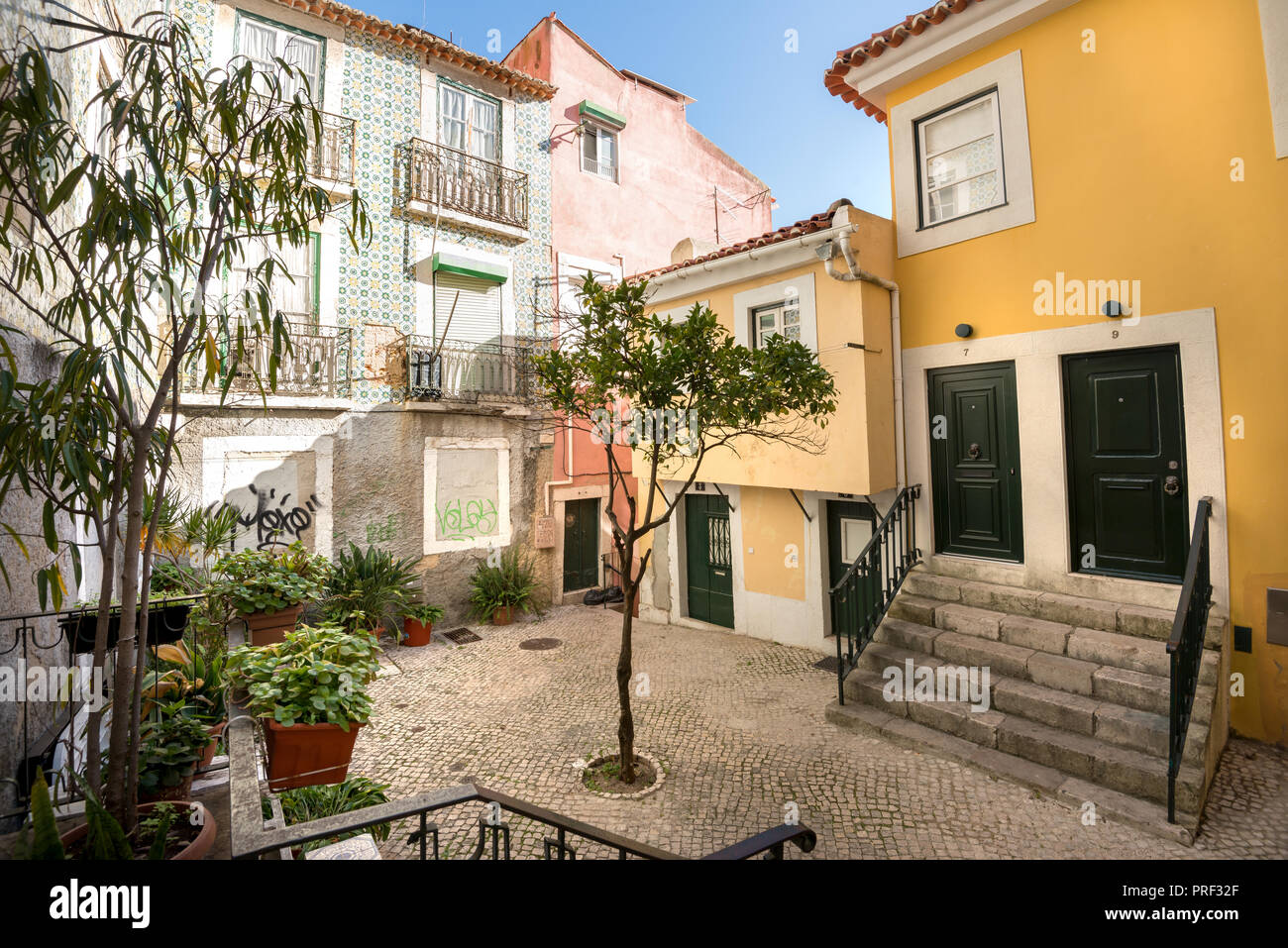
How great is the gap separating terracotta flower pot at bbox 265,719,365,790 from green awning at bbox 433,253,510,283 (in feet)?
28.3

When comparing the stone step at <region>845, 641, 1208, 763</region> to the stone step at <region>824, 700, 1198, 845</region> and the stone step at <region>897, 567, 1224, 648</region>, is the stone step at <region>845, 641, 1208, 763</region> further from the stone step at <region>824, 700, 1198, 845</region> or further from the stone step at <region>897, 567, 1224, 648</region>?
the stone step at <region>897, 567, 1224, 648</region>

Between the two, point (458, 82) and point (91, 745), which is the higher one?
point (458, 82)

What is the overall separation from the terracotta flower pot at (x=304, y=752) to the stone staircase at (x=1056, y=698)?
4.48 m

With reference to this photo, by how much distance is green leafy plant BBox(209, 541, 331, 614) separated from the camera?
5.84 m

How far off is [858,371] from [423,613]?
282 inches

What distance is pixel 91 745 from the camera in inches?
107

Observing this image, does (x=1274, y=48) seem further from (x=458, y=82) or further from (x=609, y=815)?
(x=458, y=82)

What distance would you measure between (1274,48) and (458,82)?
1105cm

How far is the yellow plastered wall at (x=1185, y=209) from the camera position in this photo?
5.29m

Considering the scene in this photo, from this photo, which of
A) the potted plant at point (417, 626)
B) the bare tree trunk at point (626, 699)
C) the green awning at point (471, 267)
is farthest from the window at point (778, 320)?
the potted plant at point (417, 626)

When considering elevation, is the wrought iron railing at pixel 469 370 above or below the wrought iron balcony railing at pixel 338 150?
below

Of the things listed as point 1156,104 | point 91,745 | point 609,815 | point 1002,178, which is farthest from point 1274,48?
point 91,745

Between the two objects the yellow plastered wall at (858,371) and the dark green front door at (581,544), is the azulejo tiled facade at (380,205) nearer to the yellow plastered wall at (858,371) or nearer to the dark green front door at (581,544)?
the dark green front door at (581,544)
